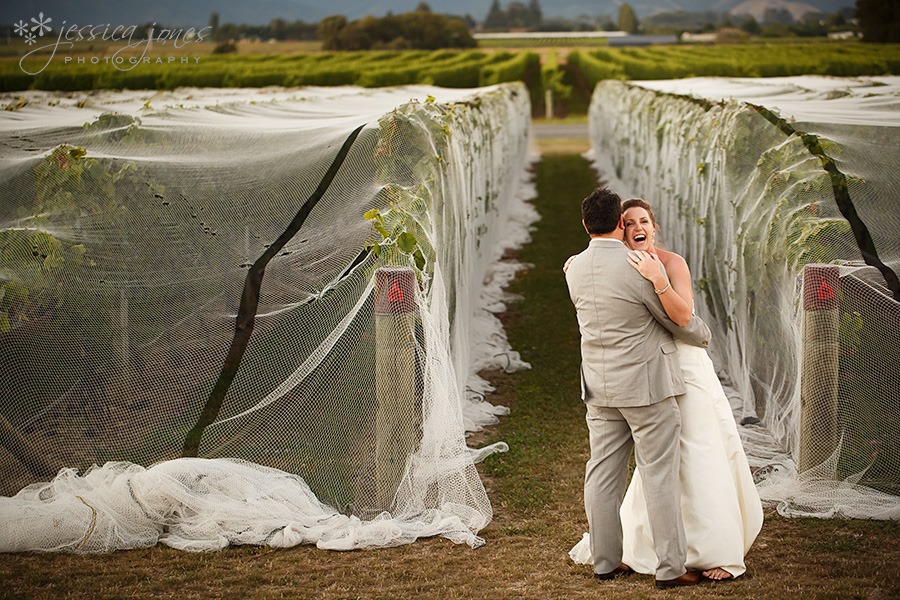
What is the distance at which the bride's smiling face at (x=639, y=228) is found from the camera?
13.3ft

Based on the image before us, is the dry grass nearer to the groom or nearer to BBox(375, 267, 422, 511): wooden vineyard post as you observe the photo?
the groom

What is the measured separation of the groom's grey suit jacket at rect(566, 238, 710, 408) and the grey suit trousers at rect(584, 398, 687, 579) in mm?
78

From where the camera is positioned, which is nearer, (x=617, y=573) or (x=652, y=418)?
(x=652, y=418)

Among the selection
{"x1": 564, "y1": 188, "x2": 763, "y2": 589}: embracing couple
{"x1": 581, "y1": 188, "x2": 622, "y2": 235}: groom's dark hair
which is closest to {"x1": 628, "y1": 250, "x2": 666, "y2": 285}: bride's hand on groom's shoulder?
{"x1": 564, "y1": 188, "x2": 763, "y2": 589}: embracing couple

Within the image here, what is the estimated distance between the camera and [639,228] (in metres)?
4.07

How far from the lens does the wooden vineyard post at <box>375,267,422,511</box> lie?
4910mm

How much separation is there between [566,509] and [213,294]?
7.22 feet

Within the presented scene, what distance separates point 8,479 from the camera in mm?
5102

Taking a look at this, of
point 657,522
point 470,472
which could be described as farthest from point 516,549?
point 657,522

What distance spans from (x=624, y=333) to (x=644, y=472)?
0.55m

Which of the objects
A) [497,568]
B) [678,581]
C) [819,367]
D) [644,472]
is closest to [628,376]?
[644,472]

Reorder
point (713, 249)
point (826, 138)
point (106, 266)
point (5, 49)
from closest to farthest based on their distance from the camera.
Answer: point (106, 266), point (826, 138), point (713, 249), point (5, 49)

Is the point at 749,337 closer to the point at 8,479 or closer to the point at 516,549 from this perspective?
the point at 516,549

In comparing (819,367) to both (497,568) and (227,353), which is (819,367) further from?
(227,353)
